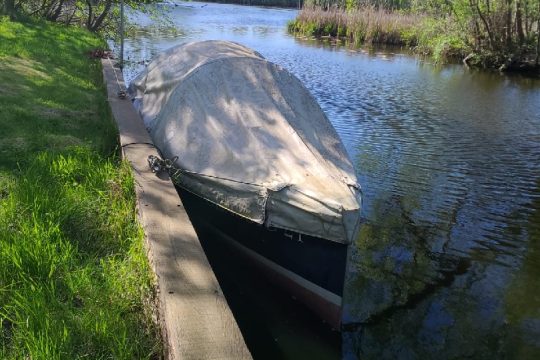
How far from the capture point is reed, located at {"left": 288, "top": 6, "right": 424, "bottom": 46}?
32375 mm

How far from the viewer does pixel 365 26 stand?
3281 cm

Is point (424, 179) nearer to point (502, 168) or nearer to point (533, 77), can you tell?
point (502, 168)

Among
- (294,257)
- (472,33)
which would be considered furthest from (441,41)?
(294,257)

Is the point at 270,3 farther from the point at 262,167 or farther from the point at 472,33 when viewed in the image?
the point at 262,167

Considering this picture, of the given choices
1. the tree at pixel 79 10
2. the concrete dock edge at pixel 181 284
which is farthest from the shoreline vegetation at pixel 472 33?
the concrete dock edge at pixel 181 284

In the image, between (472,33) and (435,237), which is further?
(472,33)

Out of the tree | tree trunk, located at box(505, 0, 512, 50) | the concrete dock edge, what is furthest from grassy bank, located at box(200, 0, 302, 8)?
the concrete dock edge

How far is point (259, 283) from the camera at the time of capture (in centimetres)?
524

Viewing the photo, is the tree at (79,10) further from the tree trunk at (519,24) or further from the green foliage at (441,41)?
the tree trunk at (519,24)

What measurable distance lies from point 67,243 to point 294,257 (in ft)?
6.28

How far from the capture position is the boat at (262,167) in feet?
15.1

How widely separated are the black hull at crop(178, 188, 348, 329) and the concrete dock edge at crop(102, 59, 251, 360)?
0.69m

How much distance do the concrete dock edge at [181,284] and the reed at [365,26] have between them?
2899 cm

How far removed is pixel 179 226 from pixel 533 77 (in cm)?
2205
